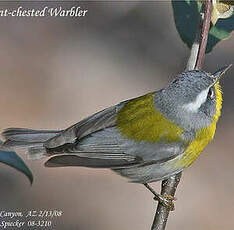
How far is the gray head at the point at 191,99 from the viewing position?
247 cm

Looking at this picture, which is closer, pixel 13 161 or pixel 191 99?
pixel 13 161

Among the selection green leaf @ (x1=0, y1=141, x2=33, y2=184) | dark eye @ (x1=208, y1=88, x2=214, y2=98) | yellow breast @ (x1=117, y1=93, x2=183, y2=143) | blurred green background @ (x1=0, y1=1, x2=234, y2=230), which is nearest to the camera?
green leaf @ (x1=0, y1=141, x2=33, y2=184)

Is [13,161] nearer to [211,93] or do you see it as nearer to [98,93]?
[211,93]

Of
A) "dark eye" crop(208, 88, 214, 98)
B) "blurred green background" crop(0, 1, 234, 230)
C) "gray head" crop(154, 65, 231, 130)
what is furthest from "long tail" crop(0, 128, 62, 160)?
"blurred green background" crop(0, 1, 234, 230)

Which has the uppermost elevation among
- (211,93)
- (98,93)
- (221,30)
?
(98,93)

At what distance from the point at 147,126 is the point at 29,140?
0.49 meters

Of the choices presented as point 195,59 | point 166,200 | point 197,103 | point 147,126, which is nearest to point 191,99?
point 197,103

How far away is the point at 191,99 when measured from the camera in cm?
252

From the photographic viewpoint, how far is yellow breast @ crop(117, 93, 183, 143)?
267 centimetres

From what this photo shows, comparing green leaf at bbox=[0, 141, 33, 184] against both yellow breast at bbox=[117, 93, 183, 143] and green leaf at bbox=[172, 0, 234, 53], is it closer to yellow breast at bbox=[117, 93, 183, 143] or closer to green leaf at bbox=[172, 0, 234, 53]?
yellow breast at bbox=[117, 93, 183, 143]

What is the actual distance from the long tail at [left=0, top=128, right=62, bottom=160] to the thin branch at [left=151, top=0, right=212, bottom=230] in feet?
1.74

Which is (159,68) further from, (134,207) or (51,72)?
(134,207)

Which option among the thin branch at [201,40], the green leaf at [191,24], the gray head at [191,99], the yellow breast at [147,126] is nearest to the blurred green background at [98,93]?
the yellow breast at [147,126]

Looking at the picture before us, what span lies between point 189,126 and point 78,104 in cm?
197
